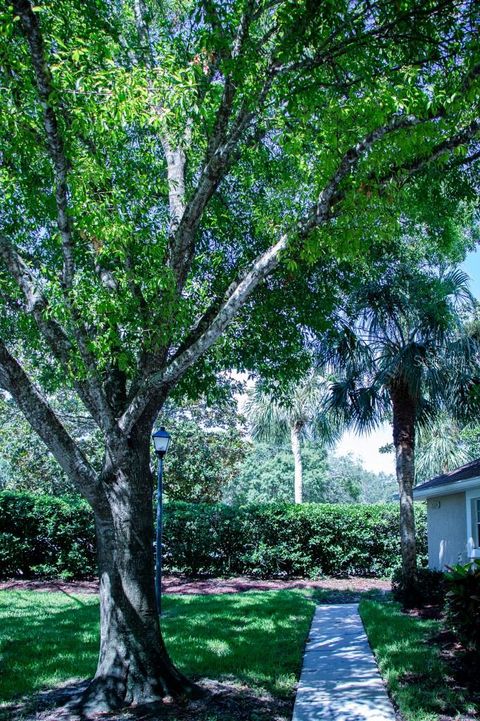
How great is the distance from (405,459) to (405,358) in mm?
2175

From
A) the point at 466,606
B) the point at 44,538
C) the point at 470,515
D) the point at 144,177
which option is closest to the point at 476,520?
the point at 470,515

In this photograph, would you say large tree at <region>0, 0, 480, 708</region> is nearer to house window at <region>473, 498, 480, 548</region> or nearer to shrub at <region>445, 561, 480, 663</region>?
shrub at <region>445, 561, 480, 663</region>

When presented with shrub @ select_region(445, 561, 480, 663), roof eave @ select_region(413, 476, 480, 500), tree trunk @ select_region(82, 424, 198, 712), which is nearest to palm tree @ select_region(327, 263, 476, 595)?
roof eave @ select_region(413, 476, 480, 500)

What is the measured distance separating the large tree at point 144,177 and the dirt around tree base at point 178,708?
8.8 inches

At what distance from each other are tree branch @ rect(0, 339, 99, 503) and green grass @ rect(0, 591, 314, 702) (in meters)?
2.32

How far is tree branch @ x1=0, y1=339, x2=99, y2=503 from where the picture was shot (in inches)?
208

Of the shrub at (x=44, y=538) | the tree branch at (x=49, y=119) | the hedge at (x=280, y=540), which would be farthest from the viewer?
the hedge at (x=280, y=540)

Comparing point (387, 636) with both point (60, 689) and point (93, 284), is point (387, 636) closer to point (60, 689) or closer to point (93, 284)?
point (60, 689)

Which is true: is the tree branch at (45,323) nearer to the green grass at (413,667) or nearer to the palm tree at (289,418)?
the green grass at (413,667)

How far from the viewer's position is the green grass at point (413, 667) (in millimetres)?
5397

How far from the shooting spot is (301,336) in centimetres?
887

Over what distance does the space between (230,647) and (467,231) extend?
975 cm

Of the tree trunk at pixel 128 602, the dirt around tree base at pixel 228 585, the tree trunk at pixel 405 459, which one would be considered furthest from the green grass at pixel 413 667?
the dirt around tree base at pixel 228 585

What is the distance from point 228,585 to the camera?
611 inches
